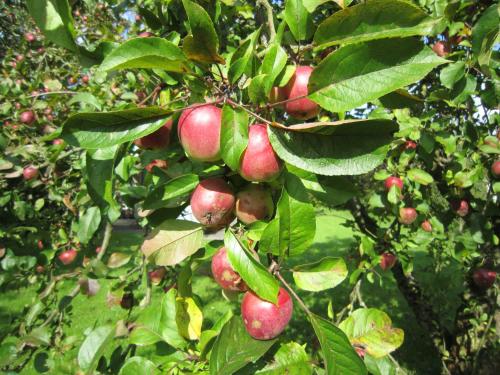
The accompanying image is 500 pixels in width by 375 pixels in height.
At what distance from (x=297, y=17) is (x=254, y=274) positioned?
1.74 ft

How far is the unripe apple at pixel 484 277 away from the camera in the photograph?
91.5 inches

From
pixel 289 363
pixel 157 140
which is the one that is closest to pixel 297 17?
pixel 157 140

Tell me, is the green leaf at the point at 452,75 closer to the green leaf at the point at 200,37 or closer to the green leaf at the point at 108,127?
the green leaf at the point at 200,37

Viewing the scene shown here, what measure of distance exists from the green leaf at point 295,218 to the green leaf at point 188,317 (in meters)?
0.38

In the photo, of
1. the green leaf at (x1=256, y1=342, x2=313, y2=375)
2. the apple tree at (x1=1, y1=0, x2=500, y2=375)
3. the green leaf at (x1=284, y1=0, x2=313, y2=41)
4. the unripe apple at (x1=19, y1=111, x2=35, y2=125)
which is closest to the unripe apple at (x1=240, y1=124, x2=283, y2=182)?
the apple tree at (x1=1, y1=0, x2=500, y2=375)

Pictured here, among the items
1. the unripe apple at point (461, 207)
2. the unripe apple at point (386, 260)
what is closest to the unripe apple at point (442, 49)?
the unripe apple at point (461, 207)

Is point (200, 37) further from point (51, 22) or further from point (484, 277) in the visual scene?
point (484, 277)

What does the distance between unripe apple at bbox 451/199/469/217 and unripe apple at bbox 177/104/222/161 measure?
1996 millimetres

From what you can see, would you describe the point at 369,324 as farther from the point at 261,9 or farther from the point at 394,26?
the point at 261,9

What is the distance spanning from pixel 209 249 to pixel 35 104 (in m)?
2.13

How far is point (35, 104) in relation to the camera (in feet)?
7.63

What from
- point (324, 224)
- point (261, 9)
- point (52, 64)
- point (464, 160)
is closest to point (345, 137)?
point (261, 9)

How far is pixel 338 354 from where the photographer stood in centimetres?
67

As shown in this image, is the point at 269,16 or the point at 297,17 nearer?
the point at 297,17
